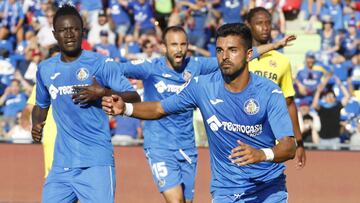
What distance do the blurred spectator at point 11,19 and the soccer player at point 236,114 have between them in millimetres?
12076

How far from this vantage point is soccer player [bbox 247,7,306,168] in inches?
433

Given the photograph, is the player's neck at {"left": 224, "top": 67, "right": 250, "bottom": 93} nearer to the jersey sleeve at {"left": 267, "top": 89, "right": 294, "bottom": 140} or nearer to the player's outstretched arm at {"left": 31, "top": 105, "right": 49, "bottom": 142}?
the jersey sleeve at {"left": 267, "top": 89, "right": 294, "bottom": 140}

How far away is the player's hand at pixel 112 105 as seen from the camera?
7652 millimetres

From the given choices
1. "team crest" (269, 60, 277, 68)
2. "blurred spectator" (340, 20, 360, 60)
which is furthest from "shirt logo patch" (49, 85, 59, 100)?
"blurred spectator" (340, 20, 360, 60)

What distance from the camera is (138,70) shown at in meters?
11.7

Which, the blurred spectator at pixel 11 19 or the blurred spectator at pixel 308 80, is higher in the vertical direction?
the blurred spectator at pixel 11 19

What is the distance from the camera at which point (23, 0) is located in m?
20.4

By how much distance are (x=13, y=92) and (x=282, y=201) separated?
396 inches

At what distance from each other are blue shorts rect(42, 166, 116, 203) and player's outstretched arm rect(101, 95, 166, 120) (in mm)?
1225

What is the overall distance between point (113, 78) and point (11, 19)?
37.8 feet

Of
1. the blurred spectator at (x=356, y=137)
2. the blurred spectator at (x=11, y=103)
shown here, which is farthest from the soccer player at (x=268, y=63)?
the blurred spectator at (x=11, y=103)

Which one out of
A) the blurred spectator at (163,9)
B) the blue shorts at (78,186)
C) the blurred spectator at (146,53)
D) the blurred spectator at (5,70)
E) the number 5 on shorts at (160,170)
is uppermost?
the blurred spectator at (163,9)

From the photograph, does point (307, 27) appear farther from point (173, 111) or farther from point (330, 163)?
point (173, 111)

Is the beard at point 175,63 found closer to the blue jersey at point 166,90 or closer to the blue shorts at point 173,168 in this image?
the blue jersey at point 166,90
